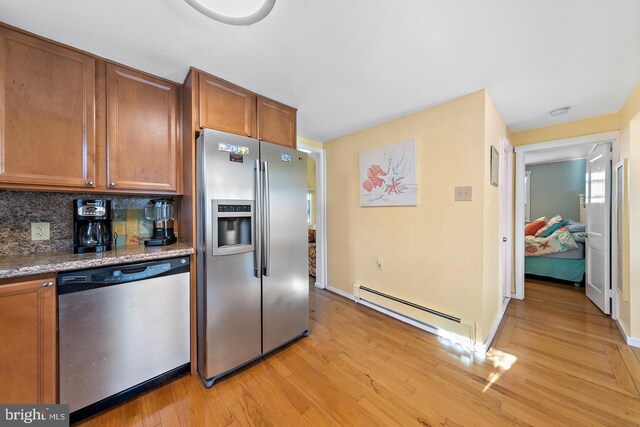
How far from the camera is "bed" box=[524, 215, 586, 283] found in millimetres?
3506

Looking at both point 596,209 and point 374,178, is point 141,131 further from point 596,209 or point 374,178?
point 596,209

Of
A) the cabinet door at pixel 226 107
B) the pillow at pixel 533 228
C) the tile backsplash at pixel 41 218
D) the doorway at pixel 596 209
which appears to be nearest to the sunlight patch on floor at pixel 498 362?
the doorway at pixel 596 209

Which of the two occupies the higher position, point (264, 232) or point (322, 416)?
point (264, 232)

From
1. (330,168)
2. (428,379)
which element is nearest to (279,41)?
(330,168)

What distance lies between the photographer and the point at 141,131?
1674mm

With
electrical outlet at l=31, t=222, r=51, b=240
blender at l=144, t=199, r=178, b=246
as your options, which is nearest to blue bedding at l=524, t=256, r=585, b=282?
blender at l=144, t=199, r=178, b=246

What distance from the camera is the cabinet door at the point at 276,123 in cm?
204

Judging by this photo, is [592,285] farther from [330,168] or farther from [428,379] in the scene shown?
[330,168]

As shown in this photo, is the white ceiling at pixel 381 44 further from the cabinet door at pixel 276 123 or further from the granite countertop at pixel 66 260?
the granite countertop at pixel 66 260

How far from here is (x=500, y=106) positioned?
224 centimetres

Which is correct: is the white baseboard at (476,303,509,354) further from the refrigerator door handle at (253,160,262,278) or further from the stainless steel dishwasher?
the stainless steel dishwasher

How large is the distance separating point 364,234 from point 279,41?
2174 mm

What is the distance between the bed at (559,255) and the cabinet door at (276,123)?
4223 mm

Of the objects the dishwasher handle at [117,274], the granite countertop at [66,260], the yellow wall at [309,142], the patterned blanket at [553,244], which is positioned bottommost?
the patterned blanket at [553,244]
